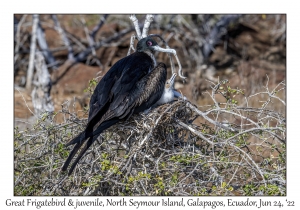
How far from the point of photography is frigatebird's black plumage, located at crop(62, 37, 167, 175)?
3805 mm

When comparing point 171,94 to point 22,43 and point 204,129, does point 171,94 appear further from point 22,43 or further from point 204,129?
point 22,43

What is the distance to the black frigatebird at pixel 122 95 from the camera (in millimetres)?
3801

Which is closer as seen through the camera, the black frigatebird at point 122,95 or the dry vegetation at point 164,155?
the dry vegetation at point 164,155

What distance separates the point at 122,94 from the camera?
13.5 feet

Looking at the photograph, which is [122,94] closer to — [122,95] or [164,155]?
[122,95]

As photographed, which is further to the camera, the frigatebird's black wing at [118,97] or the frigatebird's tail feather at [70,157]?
the frigatebird's black wing at [118,97]

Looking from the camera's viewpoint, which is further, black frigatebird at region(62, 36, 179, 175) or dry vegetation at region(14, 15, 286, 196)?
black frigatebird at region(62, 36, 179, 175)

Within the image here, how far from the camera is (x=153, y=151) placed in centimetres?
384

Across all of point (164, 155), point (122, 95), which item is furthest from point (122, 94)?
point (164, 155)

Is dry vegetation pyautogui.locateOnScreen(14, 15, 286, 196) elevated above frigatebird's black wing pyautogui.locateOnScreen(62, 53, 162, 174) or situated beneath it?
situated beneath

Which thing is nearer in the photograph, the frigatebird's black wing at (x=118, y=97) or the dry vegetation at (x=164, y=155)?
the dry vegetation at (x=164, y=155)

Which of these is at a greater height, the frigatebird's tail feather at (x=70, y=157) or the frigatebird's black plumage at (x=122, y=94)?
the frigatebird's black plumage at (x=122, y=94)

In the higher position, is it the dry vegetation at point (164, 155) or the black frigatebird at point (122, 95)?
the black frigatebird at point (122, 95)

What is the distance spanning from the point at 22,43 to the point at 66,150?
18.7ft
